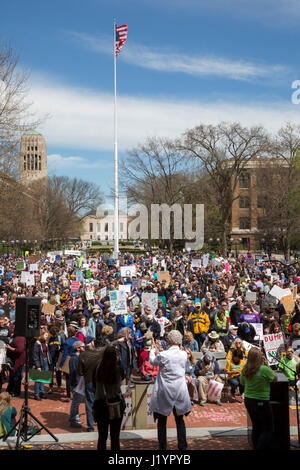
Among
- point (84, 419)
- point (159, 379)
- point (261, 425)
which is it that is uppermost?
point (159, 379)

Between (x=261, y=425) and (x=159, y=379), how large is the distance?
4.29 feet

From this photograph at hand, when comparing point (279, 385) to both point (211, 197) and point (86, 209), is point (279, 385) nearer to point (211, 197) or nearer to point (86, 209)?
point (211, 197)

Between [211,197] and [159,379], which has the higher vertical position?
[211,197]

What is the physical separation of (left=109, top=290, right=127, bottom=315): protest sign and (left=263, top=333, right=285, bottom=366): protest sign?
4.36 m

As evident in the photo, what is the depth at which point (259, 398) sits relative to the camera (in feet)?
19.6

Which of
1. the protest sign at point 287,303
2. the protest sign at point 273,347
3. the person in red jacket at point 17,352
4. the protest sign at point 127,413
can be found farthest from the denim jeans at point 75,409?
the protest sign at point 287,303

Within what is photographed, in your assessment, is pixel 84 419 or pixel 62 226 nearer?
pixel 84 419

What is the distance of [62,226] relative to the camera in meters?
83.1

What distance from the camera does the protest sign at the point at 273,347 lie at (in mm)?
10336

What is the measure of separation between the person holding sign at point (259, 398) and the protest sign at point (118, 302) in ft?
24.7

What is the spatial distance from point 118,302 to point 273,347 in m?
4.60

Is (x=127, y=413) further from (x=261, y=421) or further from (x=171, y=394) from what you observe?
(x=261, y=421)

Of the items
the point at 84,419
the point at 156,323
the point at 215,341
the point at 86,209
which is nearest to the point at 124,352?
the point at 84,419

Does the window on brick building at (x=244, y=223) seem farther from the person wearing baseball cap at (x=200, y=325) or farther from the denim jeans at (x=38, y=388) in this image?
the denim jeans at (x=38, y=388)
